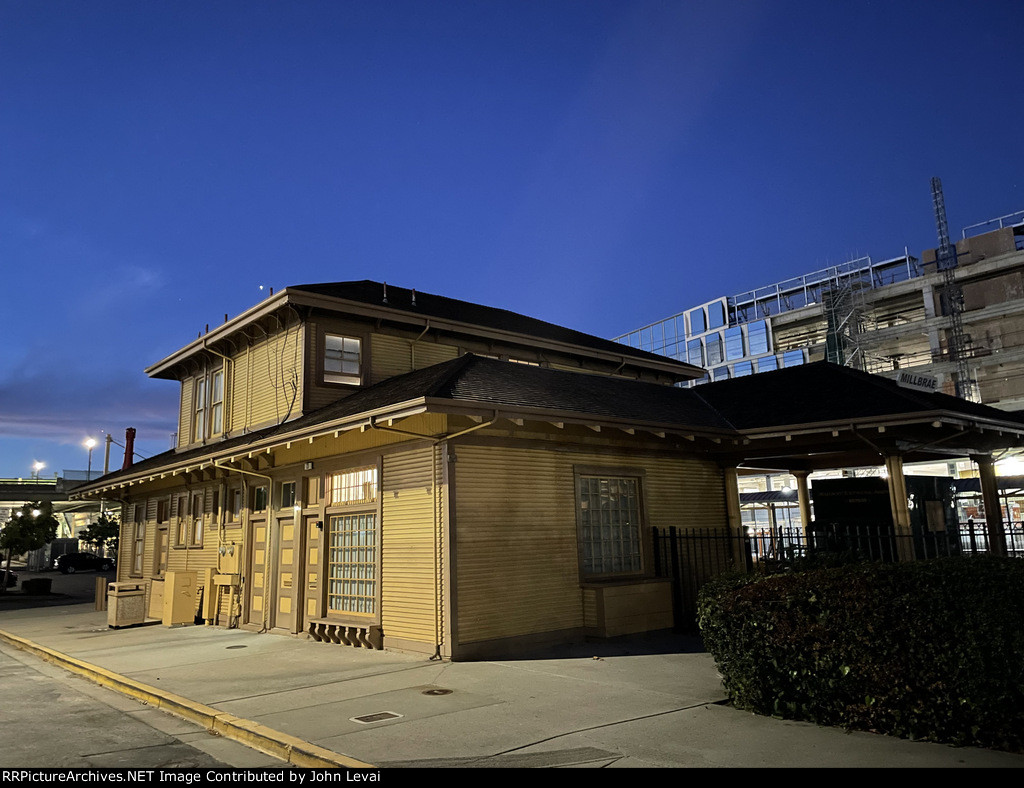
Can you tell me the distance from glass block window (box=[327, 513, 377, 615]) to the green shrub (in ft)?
23.6

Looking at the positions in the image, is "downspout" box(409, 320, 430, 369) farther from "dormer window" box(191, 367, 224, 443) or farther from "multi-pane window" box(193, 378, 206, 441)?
"multi-pane window" box(193, 378, 206, 441)

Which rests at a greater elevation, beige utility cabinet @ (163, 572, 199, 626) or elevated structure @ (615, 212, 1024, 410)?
elevated structure @ (615, 212, 1024, 410)

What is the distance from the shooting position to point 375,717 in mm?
7633

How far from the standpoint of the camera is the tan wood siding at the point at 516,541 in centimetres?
1149

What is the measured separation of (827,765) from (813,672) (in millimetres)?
1323

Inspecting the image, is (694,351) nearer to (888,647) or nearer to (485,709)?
(485,709)

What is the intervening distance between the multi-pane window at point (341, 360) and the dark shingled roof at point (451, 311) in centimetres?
101

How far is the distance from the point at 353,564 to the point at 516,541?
337cm

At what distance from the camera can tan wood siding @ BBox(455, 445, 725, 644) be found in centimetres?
1149

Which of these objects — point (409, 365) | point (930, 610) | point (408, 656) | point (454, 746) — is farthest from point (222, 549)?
point (930, 610)

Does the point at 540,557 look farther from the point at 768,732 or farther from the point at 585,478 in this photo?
the point at 768,732

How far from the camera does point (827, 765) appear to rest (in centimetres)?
559

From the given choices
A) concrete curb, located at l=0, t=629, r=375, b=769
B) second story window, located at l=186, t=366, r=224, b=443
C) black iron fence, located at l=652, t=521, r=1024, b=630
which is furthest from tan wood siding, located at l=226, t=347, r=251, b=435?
black iron fence, located at l=652, t=521, r=1024, b=630

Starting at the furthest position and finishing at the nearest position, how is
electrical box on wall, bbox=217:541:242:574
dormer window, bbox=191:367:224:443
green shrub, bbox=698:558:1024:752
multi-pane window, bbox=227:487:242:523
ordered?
dormer window, bbox=191:367:224:443 → multi-pane window, bbox=227:487:242:523 → electrical box on wall, bbox=217:541:242:574 → green shrub, bbox=698:558:1024:752
